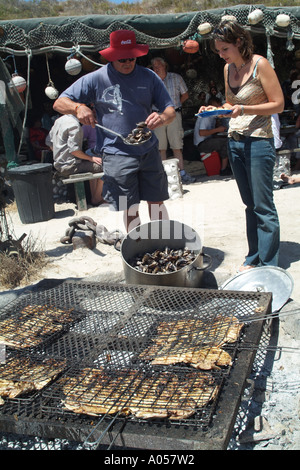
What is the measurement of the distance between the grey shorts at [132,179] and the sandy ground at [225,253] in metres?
0.76

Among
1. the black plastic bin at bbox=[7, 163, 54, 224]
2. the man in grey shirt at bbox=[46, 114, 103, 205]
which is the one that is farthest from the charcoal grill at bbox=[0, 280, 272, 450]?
the man in grey shirt at bbox=[46, 114, 103, 205]

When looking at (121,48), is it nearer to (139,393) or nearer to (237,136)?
(237,136)

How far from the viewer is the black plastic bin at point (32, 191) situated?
6.68 meters

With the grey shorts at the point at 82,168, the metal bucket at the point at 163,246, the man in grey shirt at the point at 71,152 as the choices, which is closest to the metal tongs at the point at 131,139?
the metal bucket at the point at 163,246

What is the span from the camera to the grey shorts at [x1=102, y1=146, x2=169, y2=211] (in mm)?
3938

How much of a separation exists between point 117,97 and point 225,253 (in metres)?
1.99

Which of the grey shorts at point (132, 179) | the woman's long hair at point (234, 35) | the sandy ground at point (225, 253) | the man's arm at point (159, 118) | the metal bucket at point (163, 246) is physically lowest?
the sandy ground at point (225, 253)

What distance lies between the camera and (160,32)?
8.55 meters

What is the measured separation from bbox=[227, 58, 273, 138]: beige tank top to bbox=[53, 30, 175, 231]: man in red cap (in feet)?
2.35

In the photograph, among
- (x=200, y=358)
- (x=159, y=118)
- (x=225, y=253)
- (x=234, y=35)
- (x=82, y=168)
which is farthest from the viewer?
(x=82, y=168)

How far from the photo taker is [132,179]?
4.00m

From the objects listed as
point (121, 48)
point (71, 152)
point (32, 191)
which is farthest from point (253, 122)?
point (32, 191)

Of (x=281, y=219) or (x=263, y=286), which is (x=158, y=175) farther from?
(x=281, y=219)

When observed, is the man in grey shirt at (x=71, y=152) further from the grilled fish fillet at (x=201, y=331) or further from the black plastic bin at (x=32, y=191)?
the grilled fish fillet at (x=201, y=331)
